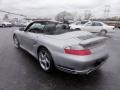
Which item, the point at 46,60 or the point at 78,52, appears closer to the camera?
the point at 78,52

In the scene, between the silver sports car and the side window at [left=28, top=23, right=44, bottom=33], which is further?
the side window at [left=28, top=23, right=44, bottom=33]

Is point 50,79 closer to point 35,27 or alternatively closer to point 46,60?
point 46,60

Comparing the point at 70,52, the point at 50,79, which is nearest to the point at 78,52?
the point at 70,52

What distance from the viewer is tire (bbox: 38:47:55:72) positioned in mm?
3286

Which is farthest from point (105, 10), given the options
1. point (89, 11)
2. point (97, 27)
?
point (97, 27)

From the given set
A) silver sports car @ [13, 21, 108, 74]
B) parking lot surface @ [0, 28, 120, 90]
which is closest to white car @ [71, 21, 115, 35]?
parking lot surface @ [0, 28, 120, 90]

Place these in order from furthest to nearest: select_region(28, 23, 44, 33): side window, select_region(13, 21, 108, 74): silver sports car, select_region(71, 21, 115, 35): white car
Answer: select_region(71, 21, 115, 35): white car, select_region(28, 23, 44, 33): side window, select_region(13, 21, 108, 74): silver sports car

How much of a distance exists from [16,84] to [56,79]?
959 millimetres

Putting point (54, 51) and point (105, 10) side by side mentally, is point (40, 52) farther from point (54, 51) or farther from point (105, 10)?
point (105, 10)

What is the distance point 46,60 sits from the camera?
3.49 metres

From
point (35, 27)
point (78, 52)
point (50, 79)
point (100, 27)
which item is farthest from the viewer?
point (100, 27)

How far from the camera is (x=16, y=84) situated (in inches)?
113

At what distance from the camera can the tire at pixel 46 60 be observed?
129 inches

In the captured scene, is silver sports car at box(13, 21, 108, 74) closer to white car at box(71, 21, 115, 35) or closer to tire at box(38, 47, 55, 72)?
tire at box(38, 47, 55, 72)
